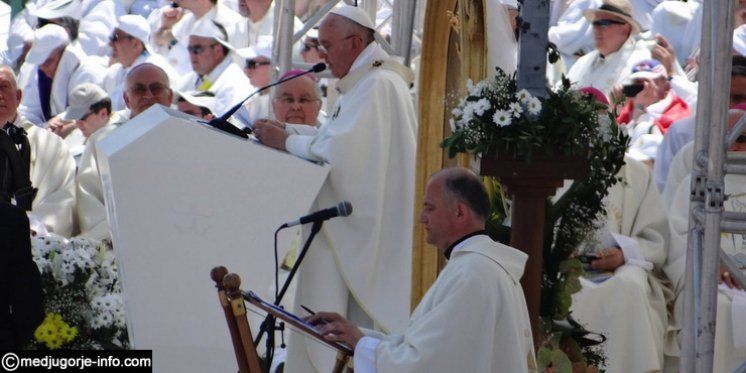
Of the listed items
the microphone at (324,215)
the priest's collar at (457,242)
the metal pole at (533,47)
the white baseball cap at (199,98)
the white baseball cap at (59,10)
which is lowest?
the priest's collar at (457,242)

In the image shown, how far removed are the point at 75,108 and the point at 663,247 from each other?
456 centimetres

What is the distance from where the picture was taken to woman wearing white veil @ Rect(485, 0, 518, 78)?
721cm

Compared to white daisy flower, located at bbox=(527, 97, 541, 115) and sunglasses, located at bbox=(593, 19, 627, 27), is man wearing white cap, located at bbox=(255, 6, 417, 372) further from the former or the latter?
sunglasses, located at bbox=(593, 19, 627, 27)

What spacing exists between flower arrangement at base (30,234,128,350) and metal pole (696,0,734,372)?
380 cm

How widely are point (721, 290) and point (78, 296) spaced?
134 inches

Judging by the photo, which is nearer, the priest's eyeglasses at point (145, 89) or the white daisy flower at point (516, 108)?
the white daisy flower at point (516, 108)

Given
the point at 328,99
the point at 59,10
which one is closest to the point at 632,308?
the point at 328,99

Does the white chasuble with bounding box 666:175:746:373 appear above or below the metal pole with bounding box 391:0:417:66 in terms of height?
below

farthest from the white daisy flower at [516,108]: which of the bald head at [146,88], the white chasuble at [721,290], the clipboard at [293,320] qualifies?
the bald head at [146,88]

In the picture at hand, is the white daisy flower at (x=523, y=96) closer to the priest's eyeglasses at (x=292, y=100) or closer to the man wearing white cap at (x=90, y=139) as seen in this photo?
the priest's eyeglasses at (x=292, y=100)

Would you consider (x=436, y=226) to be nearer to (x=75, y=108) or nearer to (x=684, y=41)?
(x=75, y=108)

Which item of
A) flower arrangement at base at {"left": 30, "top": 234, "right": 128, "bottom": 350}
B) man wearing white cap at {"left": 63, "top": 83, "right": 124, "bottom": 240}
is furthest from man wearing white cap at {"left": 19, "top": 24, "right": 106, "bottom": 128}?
flower arrangement at base at {"left": 30, "top": 234, "right": 128, "bottom": 350}

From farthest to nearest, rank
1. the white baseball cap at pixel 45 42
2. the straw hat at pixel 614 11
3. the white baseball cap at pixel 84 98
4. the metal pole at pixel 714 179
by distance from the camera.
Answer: the white baseball cap at pixel 45 42 < the white baseball cap at pixel 84 98 < the straw hat at pixel 614 11 < the metal pole at pixel 714 179

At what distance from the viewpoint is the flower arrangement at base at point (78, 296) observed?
826cm
